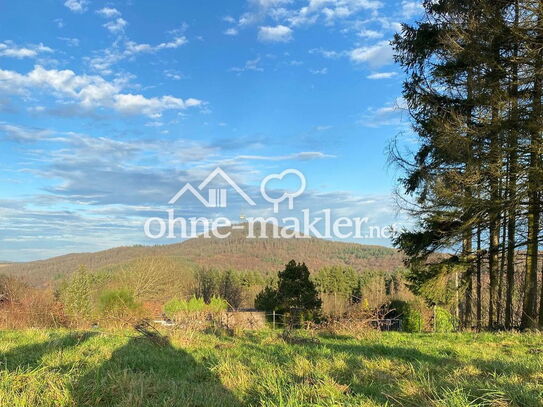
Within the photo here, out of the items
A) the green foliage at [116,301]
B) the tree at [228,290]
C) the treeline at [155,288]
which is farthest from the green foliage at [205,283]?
the green foliage at [116,301]

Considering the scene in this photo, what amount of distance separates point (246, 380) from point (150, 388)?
93cm

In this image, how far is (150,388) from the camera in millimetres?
3523

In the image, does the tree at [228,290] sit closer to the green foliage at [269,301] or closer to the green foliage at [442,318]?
the green foliage at [269,301]

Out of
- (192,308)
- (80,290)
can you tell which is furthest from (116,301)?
(80,290)

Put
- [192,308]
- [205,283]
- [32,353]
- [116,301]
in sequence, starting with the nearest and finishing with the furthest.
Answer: [32,353] → [192,308] → [116,301] → [205,283]

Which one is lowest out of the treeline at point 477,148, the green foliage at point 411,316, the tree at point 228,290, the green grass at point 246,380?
the tree at point 228,290

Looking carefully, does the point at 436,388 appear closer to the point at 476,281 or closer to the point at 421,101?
the point at 421,101

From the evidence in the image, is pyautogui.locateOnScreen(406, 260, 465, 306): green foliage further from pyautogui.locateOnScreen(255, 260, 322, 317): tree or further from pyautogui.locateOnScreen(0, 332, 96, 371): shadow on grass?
pyautogui.locateOnScreen(255, 260, 322, 317): tree

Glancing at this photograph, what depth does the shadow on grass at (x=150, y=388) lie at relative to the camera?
322 cm

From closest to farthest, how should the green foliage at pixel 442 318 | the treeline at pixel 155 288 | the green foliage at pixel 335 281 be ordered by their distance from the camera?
the green foliage at pixel 442 318
the treeline at pixel 155 288
the green foliage at pixel 335 281

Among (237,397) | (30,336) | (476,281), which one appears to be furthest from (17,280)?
(237,397)

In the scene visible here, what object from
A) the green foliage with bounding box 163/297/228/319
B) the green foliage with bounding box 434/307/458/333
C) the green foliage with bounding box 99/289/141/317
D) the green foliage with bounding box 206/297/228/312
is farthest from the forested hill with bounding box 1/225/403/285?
the green foliage with bounding box 434/307/458/333

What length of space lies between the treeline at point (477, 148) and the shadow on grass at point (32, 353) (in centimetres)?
A: 918

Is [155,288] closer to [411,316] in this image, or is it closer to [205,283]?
[205,283]
